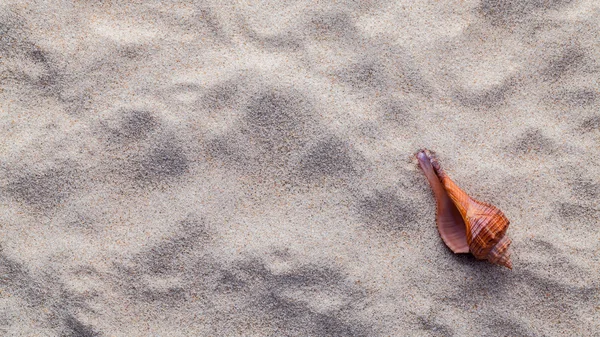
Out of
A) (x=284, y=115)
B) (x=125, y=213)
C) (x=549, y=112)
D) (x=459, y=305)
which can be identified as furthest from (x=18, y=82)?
(x=549, y=112)

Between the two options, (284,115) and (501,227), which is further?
(284,115)

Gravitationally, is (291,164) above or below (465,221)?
below

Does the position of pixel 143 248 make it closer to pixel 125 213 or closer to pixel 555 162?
pixel 125 213

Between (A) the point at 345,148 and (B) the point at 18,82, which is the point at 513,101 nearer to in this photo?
(A) the point at 345,148

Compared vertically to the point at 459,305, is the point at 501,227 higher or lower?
higher

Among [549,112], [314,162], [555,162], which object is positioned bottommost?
[314,162]
